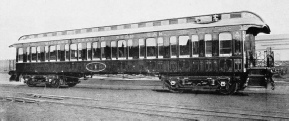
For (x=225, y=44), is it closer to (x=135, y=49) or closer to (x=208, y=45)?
(x=208, y=45)

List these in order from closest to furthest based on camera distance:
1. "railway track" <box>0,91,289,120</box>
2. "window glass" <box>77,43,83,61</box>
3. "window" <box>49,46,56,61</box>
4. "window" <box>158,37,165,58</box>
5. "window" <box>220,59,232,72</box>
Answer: "railway track" <box>0,91,289,120</box>, "window" <box>220,59,232,72</box>, "window" <box>158,37,165,58</box>, "window glass" <box>77,43,83,61</box>, "window" <box>49,46,56,61</box>

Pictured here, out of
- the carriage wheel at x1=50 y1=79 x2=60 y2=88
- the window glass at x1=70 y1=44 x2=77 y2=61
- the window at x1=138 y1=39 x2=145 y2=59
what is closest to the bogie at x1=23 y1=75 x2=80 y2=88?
the carriage wheel at x1=50 y1=79 x2=60 y2=88

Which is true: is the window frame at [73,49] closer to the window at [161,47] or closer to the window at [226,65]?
the window at [161,47]

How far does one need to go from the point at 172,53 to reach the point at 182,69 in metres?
0.91

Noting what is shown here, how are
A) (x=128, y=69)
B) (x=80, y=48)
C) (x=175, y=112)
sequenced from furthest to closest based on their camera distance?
(x=80, y=48)
(x=128, y=69)
(x=175, y=112)

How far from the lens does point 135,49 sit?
42.4 ft

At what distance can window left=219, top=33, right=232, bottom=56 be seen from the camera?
10711mm

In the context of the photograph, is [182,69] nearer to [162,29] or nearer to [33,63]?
[162,29]

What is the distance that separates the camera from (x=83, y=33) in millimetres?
15250

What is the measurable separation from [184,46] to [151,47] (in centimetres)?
174

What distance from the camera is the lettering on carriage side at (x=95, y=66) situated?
1405 centimetres

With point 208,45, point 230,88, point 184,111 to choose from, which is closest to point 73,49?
point 208,45

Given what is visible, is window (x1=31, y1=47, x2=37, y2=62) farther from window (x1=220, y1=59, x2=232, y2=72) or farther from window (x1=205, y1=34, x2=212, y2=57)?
window (x1=220, y1=59, x2=232, y2=72)

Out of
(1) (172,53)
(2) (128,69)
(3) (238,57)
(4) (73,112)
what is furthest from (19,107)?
(3) (238,57)
